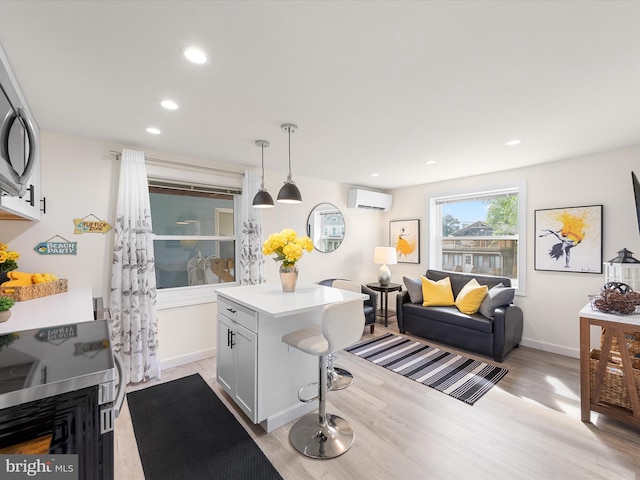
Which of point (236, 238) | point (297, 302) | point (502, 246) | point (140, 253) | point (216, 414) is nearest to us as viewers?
point (297, 302)

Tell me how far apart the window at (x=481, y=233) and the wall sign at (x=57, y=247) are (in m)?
4.75

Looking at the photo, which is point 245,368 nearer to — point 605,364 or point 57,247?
point 57,247

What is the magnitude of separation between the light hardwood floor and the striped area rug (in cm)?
11

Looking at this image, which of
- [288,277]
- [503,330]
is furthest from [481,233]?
[288,277]

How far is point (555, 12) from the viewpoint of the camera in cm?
121

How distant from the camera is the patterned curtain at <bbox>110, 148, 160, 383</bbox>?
2.74 m

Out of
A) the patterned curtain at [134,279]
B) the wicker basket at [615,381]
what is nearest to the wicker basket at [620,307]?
the wicker basket at [615,381]

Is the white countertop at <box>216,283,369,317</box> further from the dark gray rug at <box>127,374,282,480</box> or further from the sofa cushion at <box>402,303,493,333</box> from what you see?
the sofa cushion at <box>402,303,493,333</box>

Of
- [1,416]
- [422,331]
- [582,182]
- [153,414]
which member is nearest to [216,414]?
[153,414]

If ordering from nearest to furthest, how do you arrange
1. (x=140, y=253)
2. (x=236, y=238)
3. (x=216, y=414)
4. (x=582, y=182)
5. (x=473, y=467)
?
1. (x=473, y=467)
2. (x=216, y=414)
3. (x=140, y=253)
4. (x=582, y=182)
5. (x=236, y=238)

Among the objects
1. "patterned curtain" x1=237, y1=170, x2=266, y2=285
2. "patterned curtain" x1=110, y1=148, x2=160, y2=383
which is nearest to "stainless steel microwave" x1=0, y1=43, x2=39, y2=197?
"patterned curtain" x1=110, y1=148, x2=160, y2=383

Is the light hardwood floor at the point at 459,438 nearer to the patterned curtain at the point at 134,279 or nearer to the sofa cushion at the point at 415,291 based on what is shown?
the patterned curtain at the point at 134,279

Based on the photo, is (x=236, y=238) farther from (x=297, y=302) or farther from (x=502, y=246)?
(x=502, y=246)

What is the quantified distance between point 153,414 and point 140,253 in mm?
1487
